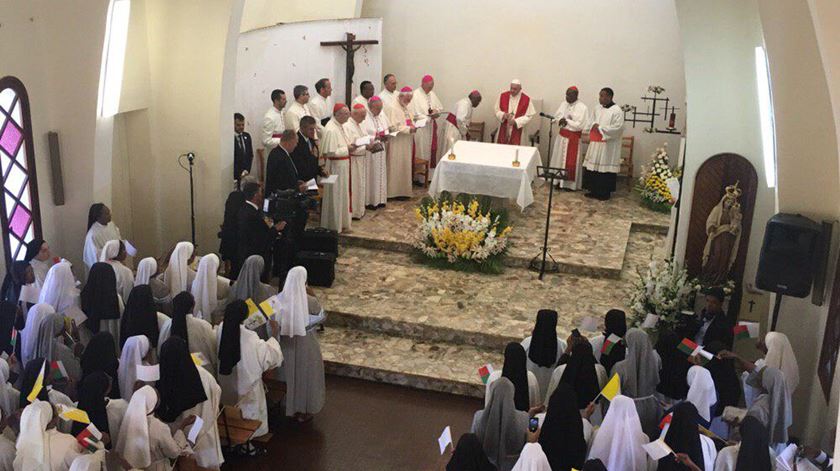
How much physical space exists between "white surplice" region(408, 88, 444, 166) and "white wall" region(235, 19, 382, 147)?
2.84 feet

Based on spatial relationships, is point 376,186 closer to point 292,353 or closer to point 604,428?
point 292,353

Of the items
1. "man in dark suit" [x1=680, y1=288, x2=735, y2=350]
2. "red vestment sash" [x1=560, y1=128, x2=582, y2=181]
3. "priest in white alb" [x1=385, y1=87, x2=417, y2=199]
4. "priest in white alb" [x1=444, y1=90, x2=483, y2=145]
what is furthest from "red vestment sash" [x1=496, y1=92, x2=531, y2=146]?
"man in dark suit" [x1=680, y1=288, x2=735, y2=350]

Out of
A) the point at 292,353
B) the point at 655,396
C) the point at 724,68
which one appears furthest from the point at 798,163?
the point at 292,353

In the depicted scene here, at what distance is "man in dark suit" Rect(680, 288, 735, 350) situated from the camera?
8977 mm

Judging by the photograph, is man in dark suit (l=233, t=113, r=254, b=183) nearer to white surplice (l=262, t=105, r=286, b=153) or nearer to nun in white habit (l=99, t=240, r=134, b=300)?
white surplice (l=262, t=105, r=286, b=153)

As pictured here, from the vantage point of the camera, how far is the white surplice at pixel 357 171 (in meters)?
13.8

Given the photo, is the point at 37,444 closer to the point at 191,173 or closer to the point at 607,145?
the point at 191,173

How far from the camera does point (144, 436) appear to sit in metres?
7.03

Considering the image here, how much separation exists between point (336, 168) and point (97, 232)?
413 cm

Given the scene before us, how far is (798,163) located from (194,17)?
734 cm

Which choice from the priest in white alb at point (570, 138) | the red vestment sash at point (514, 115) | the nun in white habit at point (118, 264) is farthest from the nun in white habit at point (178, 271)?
the red vestment sash at point (514, 115)

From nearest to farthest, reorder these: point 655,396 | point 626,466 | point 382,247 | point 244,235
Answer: point 626,466 → point 655,396 → point 244,235 → point 382,247

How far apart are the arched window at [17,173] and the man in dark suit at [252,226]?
7.29 ft

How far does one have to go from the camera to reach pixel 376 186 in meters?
14.6
